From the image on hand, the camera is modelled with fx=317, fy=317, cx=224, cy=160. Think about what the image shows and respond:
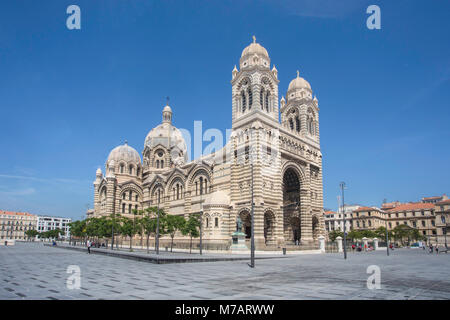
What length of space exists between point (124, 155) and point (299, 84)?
4164 cm

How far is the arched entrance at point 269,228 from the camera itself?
42.4 m

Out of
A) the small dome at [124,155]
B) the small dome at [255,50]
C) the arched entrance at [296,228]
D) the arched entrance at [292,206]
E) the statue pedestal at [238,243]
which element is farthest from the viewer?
the small dome at [124,155]

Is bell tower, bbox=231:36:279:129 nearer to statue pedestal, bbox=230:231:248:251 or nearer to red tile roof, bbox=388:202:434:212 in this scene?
statue pedestal, bbox=230:231:248:251

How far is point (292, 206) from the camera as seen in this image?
5072 centimetres

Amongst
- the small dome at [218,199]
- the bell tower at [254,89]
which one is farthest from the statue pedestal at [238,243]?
the bell tower at [254,89]

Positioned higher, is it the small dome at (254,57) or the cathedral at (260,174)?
the small dome at (254,57)

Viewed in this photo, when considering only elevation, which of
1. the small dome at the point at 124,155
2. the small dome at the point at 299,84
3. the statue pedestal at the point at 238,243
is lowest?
the statue pedestal at the point at 238,243

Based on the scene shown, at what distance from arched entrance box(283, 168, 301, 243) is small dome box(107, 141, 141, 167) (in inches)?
1487

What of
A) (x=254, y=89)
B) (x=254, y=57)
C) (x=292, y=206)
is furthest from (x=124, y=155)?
(x=292, y=206)

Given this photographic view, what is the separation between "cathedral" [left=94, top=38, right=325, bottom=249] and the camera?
42.6 meters

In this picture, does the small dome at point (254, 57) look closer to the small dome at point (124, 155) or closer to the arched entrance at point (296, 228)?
the arched entrance at point (296, 228)
